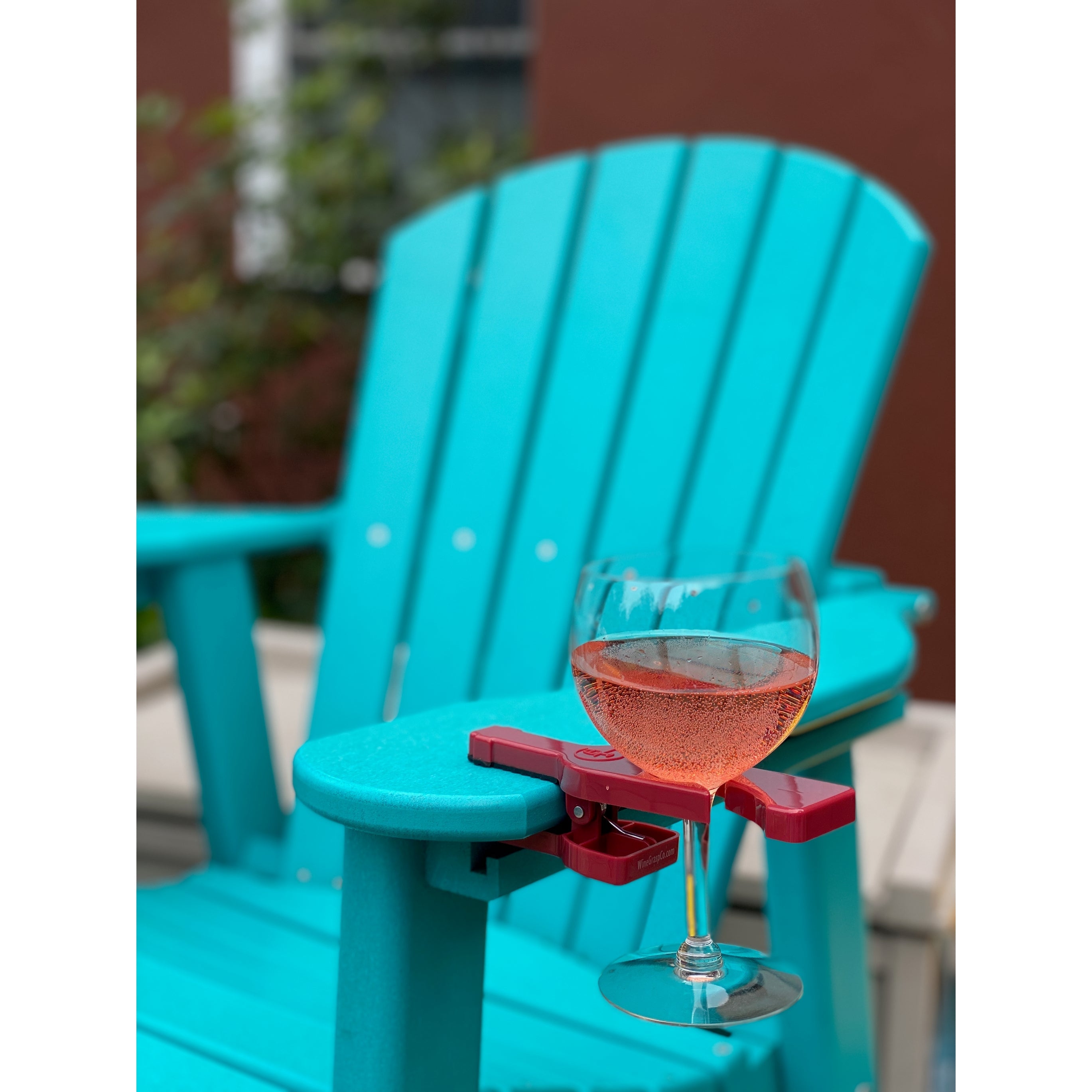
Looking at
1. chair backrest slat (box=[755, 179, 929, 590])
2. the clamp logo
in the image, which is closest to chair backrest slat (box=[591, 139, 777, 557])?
chair backrest slat (box=[755, 179, 929, 590])

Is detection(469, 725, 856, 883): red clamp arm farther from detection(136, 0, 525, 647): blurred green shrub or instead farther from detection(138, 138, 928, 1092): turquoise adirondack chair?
detection(136, 0, 525, 647): blurred green shrub

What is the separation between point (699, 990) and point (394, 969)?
0.59 ft

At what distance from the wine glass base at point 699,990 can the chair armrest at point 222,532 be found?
2.57ft

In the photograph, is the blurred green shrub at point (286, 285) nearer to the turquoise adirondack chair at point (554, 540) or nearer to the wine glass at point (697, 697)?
the turquoise adirondack chair at point (554, 540)

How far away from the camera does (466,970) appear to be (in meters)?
0.68

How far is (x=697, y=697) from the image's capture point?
0.52 meters

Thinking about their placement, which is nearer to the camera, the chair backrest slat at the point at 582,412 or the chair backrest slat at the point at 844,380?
the chair backrest slat at the point at 844,380

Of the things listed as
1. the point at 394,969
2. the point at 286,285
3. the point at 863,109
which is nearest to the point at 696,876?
the point at 394,969

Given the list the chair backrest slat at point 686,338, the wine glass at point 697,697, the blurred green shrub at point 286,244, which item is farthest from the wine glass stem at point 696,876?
the blurred green shrub at point 286,244

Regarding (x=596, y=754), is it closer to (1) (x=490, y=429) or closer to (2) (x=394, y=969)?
(2) (x=394, y=969)

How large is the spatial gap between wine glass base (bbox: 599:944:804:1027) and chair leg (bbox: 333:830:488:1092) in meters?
0.11

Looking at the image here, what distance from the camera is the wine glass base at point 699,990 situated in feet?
1.77
